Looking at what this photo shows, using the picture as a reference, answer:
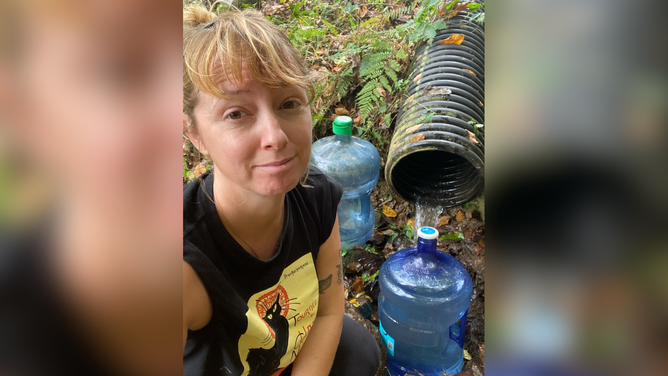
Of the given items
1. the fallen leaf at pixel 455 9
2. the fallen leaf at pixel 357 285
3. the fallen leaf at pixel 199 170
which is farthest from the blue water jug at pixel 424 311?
the fallen leaf at pixel 455 9

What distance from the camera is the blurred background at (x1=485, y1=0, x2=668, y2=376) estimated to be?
0.18m

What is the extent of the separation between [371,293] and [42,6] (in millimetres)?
2205

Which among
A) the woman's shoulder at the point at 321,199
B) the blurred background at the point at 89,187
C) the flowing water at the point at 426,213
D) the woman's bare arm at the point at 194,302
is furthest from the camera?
the flowing water at the point at 426,213

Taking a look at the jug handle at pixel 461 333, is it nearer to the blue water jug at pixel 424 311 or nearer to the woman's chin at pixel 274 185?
the blue water jug at pixel 424 311

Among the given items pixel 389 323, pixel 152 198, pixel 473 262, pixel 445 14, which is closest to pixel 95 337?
pixel 152 198

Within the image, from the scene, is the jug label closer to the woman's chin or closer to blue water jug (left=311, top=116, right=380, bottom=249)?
blue water jug (left=311, top=116, right=380, bottom=249)

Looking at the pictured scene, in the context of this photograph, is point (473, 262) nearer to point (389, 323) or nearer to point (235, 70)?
point (389, 323)

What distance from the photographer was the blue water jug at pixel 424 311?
1846mm

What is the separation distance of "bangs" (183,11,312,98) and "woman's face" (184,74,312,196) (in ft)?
0.04

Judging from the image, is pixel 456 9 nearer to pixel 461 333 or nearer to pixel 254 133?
pixel 461 333

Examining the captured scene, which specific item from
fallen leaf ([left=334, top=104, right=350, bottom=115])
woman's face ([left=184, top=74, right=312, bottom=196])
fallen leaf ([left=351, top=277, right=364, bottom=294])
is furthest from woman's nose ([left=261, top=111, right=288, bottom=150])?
fallen leaf ([left=351, top=277, right=364, bottom=294])

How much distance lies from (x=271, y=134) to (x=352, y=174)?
168cm

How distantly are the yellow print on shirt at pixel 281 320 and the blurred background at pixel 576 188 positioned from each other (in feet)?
2.36

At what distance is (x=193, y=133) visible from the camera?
674mm
